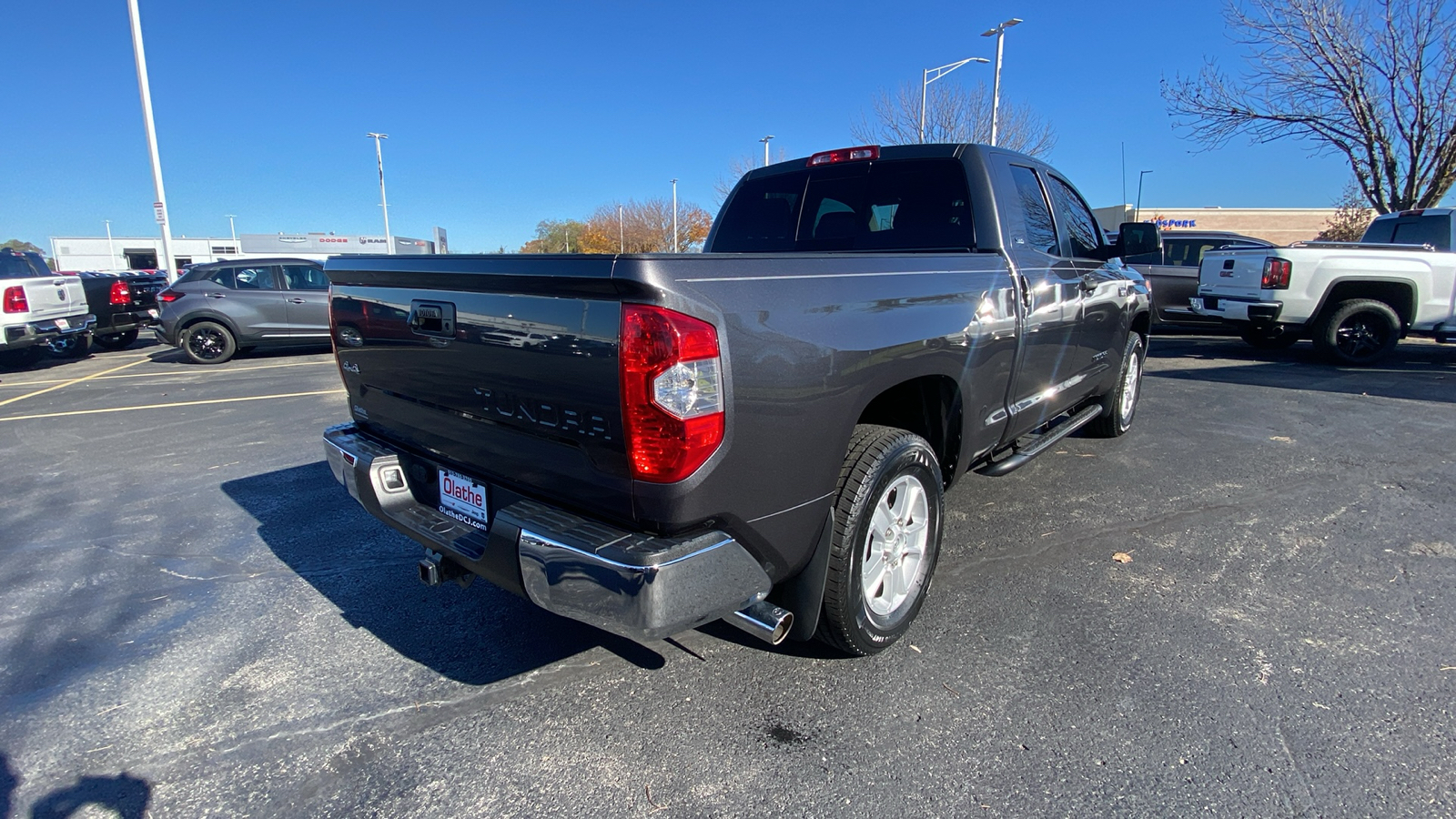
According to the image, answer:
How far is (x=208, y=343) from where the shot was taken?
11914 millimetres

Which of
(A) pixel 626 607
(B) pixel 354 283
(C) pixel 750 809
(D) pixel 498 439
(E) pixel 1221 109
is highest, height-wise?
(E) pixel 1221 109

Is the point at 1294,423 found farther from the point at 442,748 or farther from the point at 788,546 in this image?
the point at 442,748

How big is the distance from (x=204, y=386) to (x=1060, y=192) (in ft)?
32.0

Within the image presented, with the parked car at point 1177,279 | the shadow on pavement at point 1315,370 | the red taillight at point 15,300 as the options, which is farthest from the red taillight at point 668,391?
the red taillight at point 15,300

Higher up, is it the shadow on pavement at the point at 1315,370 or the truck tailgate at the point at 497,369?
the truck tailgate at the point at 497,369

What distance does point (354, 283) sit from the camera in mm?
2932

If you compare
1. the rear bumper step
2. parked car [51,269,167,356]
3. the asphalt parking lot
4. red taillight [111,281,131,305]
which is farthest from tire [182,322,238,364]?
the rear bumper step

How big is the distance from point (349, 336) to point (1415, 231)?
13.4 meters

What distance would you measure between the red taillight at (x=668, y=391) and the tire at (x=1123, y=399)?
441 centimetres

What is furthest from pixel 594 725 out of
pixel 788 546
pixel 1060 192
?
pixel 1060 192

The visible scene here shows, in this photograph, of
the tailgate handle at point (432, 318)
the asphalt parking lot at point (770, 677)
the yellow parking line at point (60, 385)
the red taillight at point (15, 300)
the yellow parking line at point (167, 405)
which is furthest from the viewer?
the red taillight at point (15, 300)

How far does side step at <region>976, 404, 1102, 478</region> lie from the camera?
3625 millimetres

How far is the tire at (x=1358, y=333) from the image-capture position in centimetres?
916

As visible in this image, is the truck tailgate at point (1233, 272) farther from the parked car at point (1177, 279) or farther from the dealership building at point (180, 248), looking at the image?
the dealership building at point (180, 248)
